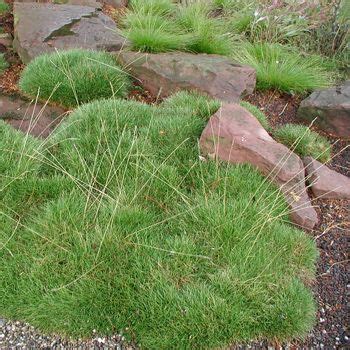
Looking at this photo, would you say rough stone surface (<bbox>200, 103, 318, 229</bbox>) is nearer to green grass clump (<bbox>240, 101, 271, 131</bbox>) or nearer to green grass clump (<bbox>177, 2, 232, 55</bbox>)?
green grass clump (<bbox>240, 101, 271, 131</bbox>)

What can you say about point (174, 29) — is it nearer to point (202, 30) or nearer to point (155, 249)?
point (202, 30)

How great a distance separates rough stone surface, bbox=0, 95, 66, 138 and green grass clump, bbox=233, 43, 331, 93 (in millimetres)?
2168

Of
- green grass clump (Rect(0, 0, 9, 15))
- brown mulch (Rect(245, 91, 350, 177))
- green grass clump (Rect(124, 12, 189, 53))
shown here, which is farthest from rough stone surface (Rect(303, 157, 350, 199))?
green grass clump (Rect(0, 0, 9, 15))

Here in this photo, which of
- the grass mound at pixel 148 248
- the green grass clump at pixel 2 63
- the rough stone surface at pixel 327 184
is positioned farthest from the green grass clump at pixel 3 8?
the rough stone surface at pixel 327 184

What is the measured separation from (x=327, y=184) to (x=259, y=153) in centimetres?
59

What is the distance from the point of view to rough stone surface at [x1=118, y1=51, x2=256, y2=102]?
4621 millimetres

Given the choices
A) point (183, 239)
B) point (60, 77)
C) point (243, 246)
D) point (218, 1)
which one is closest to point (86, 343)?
point (183, 239)

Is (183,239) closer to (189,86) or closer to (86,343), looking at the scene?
(86,343)

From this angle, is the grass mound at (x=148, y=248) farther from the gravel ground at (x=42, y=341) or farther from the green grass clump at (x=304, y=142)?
the green grass clump at (x=304, y=142)

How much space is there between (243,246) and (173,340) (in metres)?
0.71

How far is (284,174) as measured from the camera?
341 centimetres

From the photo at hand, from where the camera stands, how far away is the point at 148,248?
2.81 meters

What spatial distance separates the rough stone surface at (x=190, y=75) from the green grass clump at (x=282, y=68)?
0.30 metres

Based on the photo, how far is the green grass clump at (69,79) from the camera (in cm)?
450
